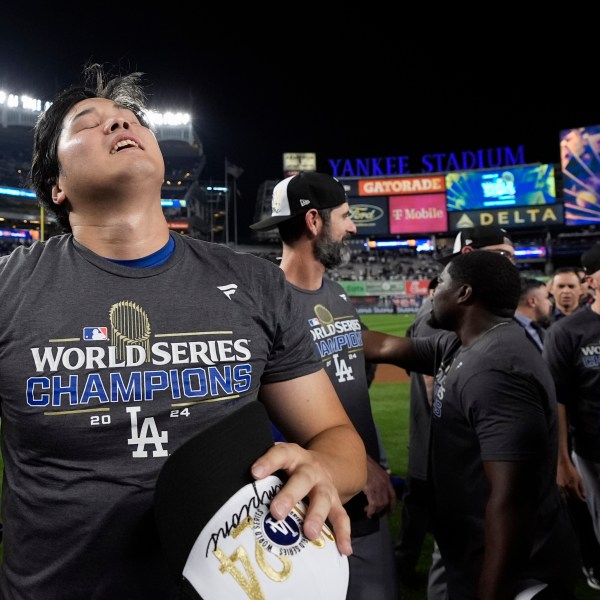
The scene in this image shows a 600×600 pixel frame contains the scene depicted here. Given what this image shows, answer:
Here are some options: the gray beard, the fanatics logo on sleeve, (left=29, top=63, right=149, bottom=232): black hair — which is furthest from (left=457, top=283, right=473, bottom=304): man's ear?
(left=29, top=63, right=149, bottom=232): black hair

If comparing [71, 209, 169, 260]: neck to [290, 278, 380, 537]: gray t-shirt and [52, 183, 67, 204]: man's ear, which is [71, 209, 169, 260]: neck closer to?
[52, 183, 67, 204]: man's ear

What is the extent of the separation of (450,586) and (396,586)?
0.42 m

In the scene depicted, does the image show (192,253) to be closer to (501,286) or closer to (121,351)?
(121,351)

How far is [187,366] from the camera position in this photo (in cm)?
139

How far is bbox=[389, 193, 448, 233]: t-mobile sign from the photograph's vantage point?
157ft

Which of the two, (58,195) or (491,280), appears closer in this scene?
(58,195)

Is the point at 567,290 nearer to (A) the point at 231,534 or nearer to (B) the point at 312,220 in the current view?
(B) the point at 312,220

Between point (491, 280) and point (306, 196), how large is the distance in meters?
1.24

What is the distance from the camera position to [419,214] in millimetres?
48250

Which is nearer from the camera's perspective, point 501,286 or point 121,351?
point 121,351

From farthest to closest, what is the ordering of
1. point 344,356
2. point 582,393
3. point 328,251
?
1. point 582,393
2. point 328,251
3. point 344,356

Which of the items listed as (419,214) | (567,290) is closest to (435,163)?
(419,214)

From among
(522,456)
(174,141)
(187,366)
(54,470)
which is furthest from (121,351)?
(174,141)

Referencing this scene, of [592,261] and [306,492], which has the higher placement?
[592,261]
